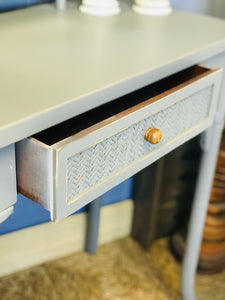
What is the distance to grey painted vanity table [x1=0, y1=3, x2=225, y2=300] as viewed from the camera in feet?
1.86

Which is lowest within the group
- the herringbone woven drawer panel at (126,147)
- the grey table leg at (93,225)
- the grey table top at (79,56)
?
the grey table leg at (93,225)

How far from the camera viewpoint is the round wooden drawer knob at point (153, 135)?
2.29 ft

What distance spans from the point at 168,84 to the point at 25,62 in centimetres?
31

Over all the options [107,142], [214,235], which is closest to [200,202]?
[214,235]

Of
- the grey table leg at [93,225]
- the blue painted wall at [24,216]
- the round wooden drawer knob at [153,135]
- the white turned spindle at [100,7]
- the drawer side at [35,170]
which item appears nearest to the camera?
the drawer side at [35,170]

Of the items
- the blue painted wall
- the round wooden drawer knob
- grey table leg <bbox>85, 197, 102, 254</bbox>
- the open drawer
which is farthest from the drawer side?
grey table leg <bbox>85, 197, 102, 254</bbox>

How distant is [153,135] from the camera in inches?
27.5

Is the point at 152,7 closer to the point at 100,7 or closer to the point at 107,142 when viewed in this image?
the point at 100,7

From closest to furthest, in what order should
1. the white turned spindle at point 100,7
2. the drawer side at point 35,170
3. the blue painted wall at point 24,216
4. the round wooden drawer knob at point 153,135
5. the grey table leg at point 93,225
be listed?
1. the drawer side at point 35,170
2. the round wooden drawer knob at point 153,135
3. the white turned spindle at point 100,7
4. the blue painted wall at point 24,216
5. the grey table leg at point 93,225

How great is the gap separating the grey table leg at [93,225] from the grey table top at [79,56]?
1.93 feet

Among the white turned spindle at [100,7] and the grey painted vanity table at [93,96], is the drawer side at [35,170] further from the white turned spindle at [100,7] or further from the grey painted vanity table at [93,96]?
the white turned spindle at [100,7]

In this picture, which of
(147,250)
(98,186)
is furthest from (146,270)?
(98,186)

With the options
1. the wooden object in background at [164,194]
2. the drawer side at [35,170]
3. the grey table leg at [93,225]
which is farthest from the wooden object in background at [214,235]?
the drawer side at [35,170]

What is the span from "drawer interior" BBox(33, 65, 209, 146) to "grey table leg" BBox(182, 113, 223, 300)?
14cm
